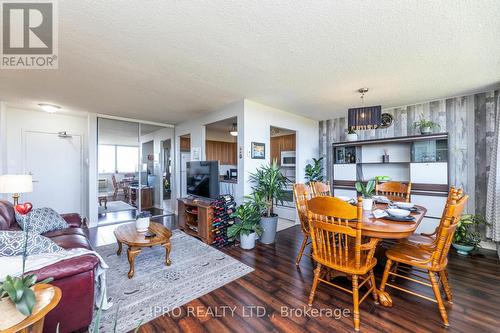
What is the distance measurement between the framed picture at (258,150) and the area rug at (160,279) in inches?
71.6

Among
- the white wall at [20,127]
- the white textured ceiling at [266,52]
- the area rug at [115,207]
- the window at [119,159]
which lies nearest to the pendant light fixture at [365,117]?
the white textured ceiling at [266,52]

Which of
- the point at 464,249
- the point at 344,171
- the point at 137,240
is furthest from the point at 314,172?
the point at 137,240

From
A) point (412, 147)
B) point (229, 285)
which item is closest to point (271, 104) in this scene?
point (412, 147)

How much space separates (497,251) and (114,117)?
25.3 feet

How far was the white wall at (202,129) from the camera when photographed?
3834mm

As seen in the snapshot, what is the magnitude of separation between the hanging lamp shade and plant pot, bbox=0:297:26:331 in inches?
137

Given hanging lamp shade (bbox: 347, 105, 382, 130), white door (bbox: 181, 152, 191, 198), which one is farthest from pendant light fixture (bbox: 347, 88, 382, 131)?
white door (bbox: 181, 152, 191, 198)

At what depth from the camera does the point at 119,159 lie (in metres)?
5.77

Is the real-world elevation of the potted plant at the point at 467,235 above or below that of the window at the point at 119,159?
below

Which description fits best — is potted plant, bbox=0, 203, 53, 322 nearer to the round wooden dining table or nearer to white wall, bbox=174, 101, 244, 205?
the round wooden dining table

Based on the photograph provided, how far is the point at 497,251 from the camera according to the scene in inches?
Result: 123

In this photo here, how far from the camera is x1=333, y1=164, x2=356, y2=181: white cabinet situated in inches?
180

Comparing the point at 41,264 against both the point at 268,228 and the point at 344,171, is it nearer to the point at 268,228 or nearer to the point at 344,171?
the point at 268,228

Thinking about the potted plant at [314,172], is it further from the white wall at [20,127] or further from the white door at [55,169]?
the white door at [55,169]
